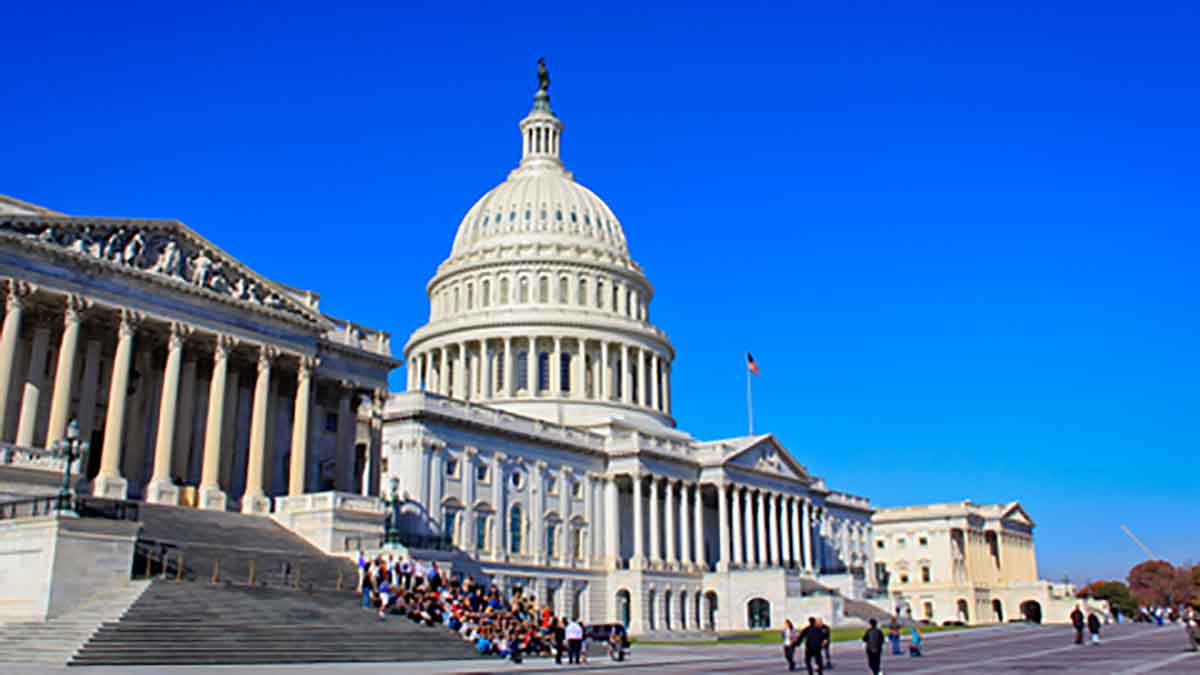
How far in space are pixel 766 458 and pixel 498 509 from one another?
33796 mm

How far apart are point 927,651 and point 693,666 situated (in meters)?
16.4

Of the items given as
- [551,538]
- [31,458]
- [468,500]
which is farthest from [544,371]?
[31,458]

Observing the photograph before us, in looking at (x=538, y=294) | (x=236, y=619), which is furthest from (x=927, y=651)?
(x=538, y=294)

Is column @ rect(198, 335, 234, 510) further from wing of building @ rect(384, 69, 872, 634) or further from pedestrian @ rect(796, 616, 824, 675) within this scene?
pedestrian @ rect(796, 616, 824, 675)

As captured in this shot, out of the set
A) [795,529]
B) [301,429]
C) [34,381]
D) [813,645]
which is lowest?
[813,645]

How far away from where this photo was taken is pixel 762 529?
10012 cm

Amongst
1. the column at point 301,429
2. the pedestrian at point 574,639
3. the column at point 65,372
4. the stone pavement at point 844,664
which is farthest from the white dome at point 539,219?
the pedestrian at point 574,639

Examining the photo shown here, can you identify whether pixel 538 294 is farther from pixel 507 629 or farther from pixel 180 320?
pixel 507 629

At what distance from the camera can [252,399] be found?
61.6 metres

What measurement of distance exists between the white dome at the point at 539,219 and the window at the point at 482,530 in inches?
1567

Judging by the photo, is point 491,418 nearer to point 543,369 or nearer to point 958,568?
point 543,369

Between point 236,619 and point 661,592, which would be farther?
point 661,592

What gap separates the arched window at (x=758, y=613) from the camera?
90.4 metres

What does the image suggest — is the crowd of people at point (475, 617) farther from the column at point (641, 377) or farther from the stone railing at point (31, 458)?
the column at point (641, 377)
